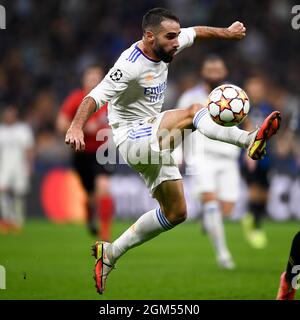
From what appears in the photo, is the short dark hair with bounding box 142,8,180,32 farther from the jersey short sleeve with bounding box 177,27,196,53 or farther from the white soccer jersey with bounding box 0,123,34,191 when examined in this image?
the white soccer jersey with bounding box 0,123,34,191

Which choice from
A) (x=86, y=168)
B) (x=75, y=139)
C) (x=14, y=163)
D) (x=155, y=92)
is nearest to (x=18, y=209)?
(x=14, y=163)

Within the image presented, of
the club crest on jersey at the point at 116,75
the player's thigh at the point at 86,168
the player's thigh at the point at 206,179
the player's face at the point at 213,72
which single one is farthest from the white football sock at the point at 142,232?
the player's thigh at the point at 86,168

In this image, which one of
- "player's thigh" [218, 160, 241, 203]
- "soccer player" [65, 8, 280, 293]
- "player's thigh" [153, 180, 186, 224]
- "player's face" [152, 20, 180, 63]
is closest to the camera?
"soccer player" [65, 8, 280, 293]

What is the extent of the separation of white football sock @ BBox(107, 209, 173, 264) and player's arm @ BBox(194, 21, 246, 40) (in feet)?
5.02

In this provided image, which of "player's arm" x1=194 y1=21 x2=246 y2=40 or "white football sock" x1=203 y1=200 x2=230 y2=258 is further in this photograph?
"white football sock" x1=203 y1=200 x2=230 y2=258

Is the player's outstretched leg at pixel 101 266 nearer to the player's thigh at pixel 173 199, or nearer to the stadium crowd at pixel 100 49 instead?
the player's thigh at pixel 173 199

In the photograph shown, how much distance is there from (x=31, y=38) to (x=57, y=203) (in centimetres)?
474

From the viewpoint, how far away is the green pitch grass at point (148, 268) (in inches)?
282

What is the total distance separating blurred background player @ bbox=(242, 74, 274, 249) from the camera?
1200cm

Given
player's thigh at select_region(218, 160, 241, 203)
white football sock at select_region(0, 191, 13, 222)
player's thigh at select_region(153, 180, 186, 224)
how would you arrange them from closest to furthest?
player's thigh at select_region(153, 180, 186, 224) < player's thigh at select_region(218, 160, 241, 203) < white football sock at select_region(0, 191, 13, 222)

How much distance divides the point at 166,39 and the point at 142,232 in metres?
1.59

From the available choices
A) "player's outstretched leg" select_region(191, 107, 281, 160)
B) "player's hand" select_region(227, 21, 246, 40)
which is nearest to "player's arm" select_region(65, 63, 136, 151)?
"player's outstretched leg" select_region(191, 107, 281, 160)

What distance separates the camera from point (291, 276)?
6004 millimetres
